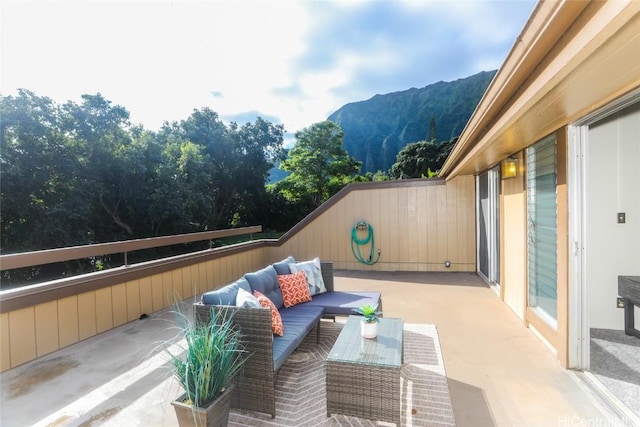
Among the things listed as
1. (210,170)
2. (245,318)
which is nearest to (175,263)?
(245,318)

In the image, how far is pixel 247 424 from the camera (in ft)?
6.15

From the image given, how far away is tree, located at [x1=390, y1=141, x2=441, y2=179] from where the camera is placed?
2059cm

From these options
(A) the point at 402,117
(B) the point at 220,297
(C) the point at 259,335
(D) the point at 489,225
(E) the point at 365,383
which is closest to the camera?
(E) the point at 365,383

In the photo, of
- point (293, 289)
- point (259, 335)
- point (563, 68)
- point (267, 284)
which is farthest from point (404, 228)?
point (563, 68)

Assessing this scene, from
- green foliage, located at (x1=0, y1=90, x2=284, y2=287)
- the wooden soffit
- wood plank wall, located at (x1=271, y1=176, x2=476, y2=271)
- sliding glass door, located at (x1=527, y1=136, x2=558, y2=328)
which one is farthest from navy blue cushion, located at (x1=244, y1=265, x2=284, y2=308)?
green foliage, located at (x1=0, y1=90, x2=284, y2=287)

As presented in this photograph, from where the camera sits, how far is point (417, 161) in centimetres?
2083

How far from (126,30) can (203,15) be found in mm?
1331

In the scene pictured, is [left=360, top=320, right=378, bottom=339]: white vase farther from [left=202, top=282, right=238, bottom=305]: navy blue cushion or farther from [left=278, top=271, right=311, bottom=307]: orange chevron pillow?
[left=278, top=271, right=311, bottom=307]: orange chevron pillow

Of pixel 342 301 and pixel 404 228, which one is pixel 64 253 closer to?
pixel 342 301

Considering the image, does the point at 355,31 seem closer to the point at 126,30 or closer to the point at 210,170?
the point at 126,30

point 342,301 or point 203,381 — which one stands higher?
point 203,381

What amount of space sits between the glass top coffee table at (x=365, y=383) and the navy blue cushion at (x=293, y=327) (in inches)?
15.2

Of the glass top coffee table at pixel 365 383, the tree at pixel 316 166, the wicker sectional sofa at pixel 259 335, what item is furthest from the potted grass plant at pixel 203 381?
the tree at pixel 316 166

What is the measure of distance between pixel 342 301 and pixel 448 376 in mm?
1229
